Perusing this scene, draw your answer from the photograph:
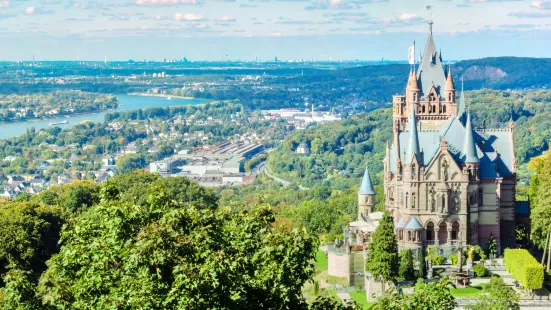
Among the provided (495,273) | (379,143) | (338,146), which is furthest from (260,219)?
(338,146)

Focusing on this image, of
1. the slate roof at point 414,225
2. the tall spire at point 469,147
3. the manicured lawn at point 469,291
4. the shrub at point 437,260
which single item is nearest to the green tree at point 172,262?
the manicured lawn at point 469,291

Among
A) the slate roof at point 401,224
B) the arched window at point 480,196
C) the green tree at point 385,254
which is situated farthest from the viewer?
the arched window at point 480,196

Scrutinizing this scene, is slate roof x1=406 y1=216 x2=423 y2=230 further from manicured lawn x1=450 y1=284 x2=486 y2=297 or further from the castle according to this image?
manicured lawn x1=450 y1=284 x2=486 y2=297

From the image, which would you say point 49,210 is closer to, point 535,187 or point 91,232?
point 535,187


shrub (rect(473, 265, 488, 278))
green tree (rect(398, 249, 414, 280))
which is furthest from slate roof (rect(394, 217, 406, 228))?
shrub (rect(473, 265, 488, 278))

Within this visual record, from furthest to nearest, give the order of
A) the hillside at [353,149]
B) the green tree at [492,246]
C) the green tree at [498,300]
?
1. the hillside at [353,149]
2. the green tree at [492,246]
3. the green tree at [498,300]

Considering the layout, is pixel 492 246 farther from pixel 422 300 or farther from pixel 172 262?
pixel 172 262

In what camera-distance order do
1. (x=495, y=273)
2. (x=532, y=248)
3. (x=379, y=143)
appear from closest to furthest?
1. (x=495, y=273)
2. (x=532, y=248)
3. (x=379, y=143)

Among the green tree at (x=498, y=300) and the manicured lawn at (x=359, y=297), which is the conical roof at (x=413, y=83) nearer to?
the manicured lawn at (x=359, y=297)
